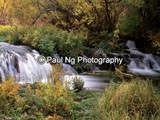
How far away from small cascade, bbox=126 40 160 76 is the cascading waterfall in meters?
3.98

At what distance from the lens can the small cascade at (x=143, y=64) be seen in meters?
12.8

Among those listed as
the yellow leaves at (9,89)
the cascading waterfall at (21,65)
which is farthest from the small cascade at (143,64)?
the yellow leaves at (9,89)

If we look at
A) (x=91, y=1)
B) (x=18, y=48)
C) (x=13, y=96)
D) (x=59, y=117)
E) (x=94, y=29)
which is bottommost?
(x=59, y=117)

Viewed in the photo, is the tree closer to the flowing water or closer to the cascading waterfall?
the flowing water

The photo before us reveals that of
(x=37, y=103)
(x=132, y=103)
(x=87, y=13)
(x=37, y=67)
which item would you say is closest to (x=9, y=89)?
(x=37, y=103)

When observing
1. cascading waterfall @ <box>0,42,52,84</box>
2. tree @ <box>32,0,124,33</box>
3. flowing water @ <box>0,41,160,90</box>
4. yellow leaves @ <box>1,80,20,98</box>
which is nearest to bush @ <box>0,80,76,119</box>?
yellow leaves @ <box>1,80,20,98</box>

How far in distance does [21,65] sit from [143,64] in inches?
229

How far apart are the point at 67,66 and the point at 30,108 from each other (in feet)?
21.9

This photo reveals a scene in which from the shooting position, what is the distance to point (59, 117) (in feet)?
17.0

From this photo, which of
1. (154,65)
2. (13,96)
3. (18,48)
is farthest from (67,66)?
(13,96)

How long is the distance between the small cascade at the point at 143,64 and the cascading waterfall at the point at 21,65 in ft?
13.1

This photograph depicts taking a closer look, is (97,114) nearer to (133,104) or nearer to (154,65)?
(133,104)

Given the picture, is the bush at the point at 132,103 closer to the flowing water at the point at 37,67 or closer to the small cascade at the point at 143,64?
the flowing water at the point at 37,67

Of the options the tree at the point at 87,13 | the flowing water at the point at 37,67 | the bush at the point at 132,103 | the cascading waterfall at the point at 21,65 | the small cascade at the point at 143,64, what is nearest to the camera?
the bush at the point at 132,103
